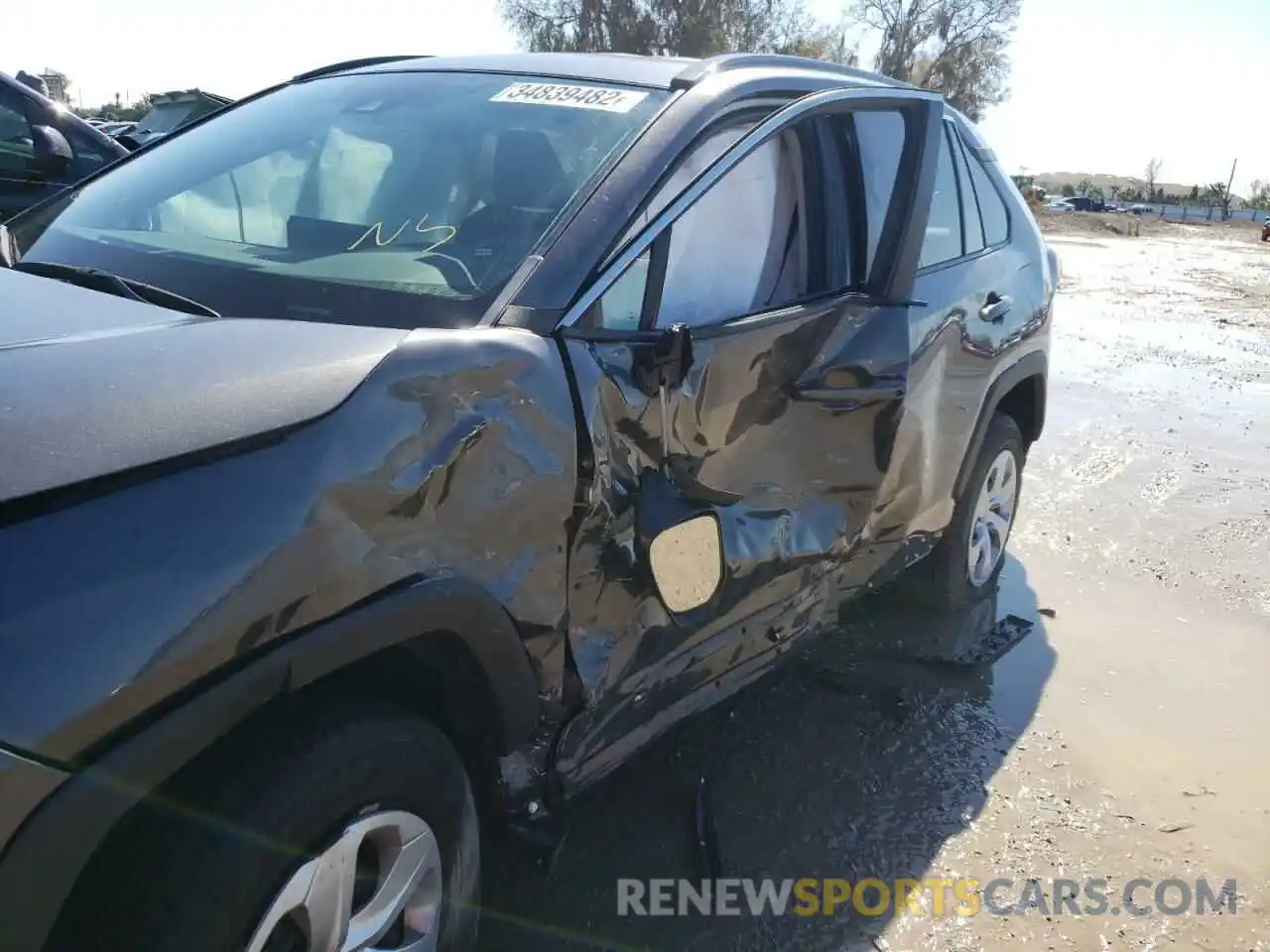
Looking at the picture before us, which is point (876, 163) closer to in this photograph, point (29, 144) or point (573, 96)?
point (573, 96)

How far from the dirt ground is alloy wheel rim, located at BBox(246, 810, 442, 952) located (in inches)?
23.5

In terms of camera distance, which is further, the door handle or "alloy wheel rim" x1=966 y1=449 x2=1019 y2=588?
"alloy wheel rim" x1=966 y1=449 x2=1019 y2=588

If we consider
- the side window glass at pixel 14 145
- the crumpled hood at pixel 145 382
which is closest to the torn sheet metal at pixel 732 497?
the crumpled hood at pixel 145 382

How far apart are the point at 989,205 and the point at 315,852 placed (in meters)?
3.38

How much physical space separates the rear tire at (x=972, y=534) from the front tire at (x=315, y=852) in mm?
2470

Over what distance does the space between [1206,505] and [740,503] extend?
423 cm

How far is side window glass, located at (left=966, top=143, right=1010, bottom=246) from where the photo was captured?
3938 millimetres

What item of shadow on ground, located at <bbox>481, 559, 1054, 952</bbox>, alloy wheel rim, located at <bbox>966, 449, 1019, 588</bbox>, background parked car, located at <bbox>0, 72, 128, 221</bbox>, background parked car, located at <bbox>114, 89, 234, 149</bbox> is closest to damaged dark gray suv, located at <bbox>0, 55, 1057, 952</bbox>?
shadow on ground, located at <bbox>481, 559, 1054, 952</bbox>

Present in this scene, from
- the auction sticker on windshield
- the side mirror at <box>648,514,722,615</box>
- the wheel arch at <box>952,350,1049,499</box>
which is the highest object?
the auction sticker on windshield

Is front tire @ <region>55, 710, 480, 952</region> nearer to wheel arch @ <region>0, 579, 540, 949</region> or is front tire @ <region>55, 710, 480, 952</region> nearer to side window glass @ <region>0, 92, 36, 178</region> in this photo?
wheel arch @ <region>0, 579, 540, 949</region>

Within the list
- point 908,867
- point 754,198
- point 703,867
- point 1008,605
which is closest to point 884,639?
point 1008,605

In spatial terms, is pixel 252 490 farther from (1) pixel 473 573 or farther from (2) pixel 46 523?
(1) pixel 473 573

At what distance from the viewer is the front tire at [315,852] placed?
1.44 metres

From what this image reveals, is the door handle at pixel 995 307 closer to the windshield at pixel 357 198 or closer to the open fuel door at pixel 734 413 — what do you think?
the open fuel door at pixel 734 413
